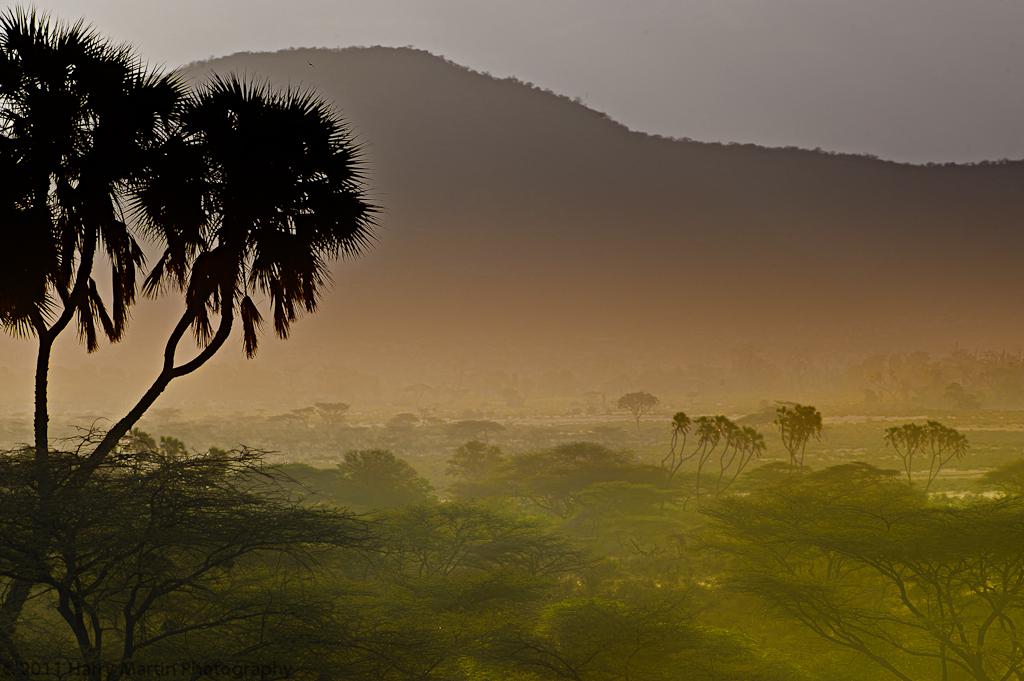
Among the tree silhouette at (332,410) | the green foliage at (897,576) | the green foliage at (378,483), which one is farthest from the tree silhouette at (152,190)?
the tree silhouette at (332,410)

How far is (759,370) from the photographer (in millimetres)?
198750

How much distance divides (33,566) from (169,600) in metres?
2.40

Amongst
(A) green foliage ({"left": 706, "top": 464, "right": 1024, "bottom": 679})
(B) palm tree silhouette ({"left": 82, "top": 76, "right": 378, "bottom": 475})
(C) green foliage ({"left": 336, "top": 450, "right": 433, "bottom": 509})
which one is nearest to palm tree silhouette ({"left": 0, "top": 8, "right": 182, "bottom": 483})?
(B) palm tree silhouette ({"left": 82, "top": 76, "right": 378, "bottom": 475})

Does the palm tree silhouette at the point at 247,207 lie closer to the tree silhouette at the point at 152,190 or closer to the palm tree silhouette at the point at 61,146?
the tree silhouette at the point at 152,190

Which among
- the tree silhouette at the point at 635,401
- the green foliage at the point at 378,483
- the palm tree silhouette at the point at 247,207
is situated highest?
the palm tree silhouette at the point at 247,207

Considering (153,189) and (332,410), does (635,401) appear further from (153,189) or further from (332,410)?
(153,189)

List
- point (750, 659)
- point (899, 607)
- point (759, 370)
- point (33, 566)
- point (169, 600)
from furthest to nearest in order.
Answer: point (759, 370)
point (899, 607)
point (750, 659)
point (169, 600)
point (33, 566)

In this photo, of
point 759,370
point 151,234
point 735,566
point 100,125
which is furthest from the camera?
point 759,370

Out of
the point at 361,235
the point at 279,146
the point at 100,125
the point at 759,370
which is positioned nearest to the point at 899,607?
the point at 361,235

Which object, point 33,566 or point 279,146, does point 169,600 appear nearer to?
point 33,566

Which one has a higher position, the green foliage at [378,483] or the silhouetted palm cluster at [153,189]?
the silhouetted palm cluster at [153,189]

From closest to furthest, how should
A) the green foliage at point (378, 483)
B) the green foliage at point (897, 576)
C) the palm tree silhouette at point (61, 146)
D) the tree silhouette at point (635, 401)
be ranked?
1. the palm tree silhouette at point (61, 146)
2. the green foliage at point (897, 576)
3. the green foliage at point (378, 483)
4. the tree silhouette at point (635, 401)

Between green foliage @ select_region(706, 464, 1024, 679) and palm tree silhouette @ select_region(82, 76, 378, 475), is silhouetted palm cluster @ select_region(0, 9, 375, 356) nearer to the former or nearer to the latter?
palm tree silhouette @ select_region(82, 76, 378, 475)

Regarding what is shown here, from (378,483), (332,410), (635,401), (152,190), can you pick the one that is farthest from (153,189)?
(332,410)
